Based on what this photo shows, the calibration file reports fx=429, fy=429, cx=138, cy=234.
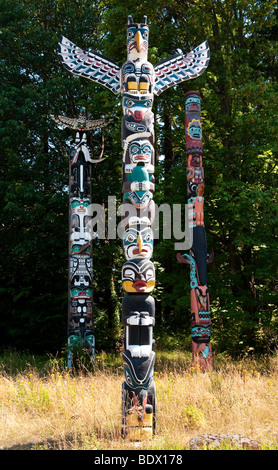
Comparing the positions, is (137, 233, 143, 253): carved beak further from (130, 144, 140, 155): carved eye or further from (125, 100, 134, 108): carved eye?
(125, 100, 134, 108): carved eye

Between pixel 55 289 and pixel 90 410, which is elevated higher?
pixel 55 289

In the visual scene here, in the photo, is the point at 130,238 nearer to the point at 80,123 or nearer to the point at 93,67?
the point at 93,67

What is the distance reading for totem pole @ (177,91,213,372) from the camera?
852 cm

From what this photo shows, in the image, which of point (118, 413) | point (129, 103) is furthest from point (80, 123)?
point (118, 413)

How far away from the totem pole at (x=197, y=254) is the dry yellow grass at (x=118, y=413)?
1576mm

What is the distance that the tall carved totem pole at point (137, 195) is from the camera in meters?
4.96

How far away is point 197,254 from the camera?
8.99 metres

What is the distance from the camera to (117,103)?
12102 mm

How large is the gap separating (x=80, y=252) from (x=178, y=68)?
484 cm

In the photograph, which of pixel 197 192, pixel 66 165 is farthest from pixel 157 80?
pixel 66 165

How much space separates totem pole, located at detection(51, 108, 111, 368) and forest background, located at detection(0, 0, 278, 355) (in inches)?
74.1

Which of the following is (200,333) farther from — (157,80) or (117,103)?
(117,103)
